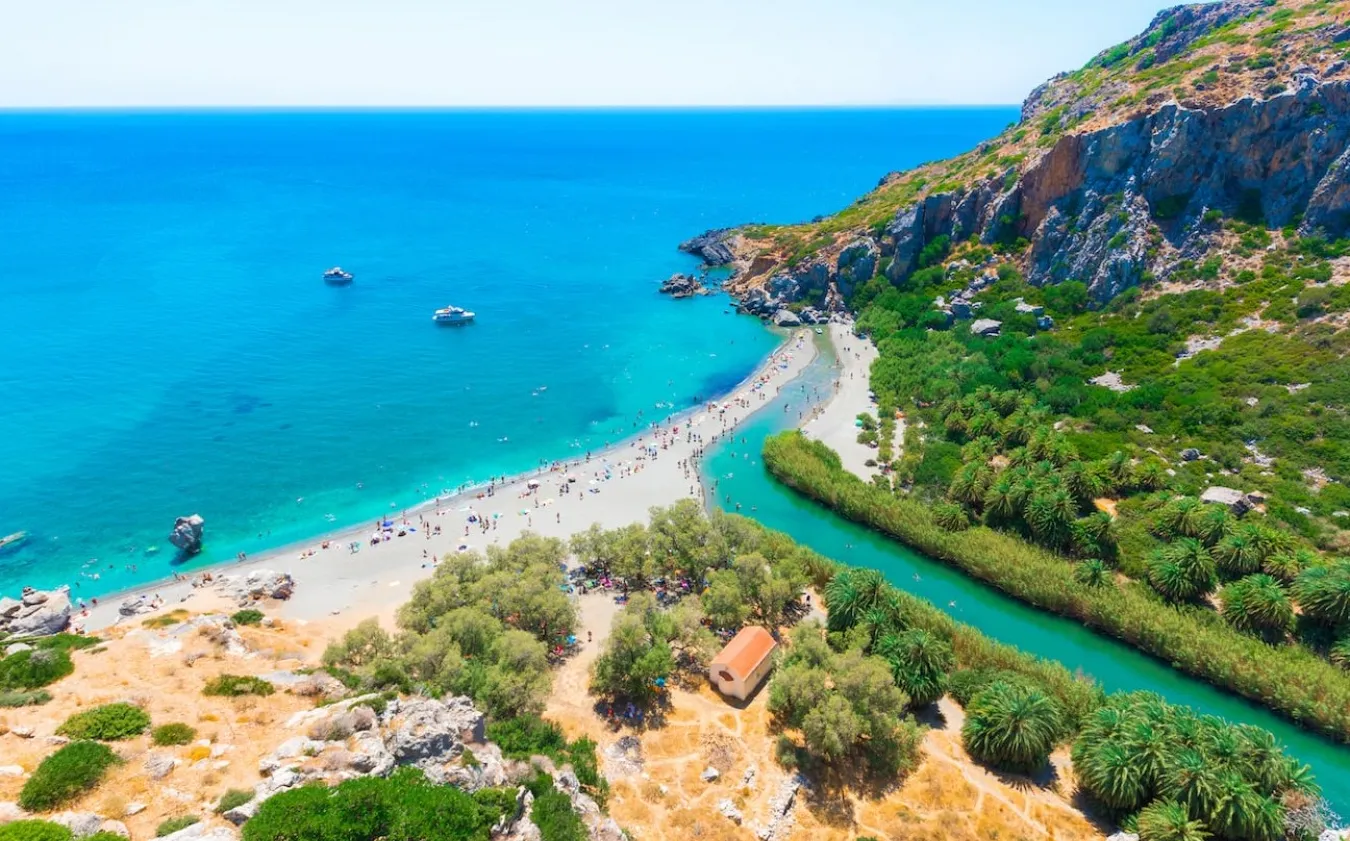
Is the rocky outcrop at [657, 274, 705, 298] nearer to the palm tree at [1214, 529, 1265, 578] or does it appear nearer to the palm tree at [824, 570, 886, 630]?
the palm tree at [824, 570, 886, 630]

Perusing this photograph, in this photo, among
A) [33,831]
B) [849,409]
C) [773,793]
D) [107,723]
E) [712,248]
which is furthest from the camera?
[712,248]

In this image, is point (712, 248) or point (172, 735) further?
point (712, 248)

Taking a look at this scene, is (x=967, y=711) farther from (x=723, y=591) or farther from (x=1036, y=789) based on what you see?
(x=723, y=591)

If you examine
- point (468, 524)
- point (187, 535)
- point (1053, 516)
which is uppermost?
point (187, 535)

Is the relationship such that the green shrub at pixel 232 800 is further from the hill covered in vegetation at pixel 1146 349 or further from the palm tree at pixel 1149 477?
the palm tree at pixel 1149 477

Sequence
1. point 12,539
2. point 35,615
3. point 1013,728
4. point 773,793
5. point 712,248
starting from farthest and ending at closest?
point 712,248, point 12,539, point 35,615, point 1013,728, point 773,793

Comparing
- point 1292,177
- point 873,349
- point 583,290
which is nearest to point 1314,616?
point 873,349

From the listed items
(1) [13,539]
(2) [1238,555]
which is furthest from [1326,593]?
(1) [13,539]

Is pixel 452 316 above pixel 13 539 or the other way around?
above

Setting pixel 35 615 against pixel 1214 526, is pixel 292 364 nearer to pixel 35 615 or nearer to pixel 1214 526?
pixel 35 615
